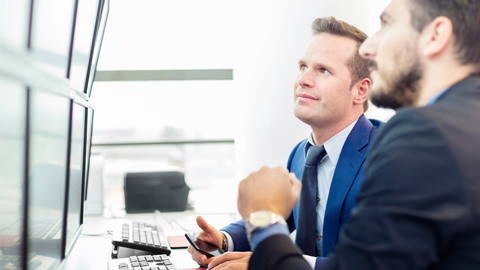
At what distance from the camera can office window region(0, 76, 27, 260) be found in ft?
1.85

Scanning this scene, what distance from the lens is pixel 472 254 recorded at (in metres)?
0.52

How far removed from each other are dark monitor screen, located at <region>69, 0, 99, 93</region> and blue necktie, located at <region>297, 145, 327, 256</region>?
0.81 m

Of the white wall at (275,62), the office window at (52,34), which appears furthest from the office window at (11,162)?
the white wall at (275,62)

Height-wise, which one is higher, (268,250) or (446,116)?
(446,116)

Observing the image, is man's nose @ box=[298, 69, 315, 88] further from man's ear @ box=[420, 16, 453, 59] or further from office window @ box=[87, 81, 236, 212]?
office window @ box=[87, 81, 236, 212]

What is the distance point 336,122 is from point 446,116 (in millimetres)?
855

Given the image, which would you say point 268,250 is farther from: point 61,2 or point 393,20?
point 61,2

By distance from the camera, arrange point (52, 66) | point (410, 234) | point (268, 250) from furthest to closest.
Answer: point (52, 66) → point (268, 250) → point (410, 234)

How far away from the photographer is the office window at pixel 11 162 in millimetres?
563

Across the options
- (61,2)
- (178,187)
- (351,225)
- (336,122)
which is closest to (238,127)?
(178,187)

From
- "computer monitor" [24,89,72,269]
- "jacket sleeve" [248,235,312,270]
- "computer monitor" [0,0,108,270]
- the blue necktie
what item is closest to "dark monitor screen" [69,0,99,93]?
"computer monitor" [0,0,108,270]

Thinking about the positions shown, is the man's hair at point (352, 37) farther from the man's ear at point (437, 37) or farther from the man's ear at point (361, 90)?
the man's ear at point (437, 37)

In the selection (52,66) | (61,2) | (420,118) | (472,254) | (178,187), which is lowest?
(178,187)

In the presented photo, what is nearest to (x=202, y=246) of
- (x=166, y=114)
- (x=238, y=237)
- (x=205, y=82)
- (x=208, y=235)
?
(x=208, y=235)
